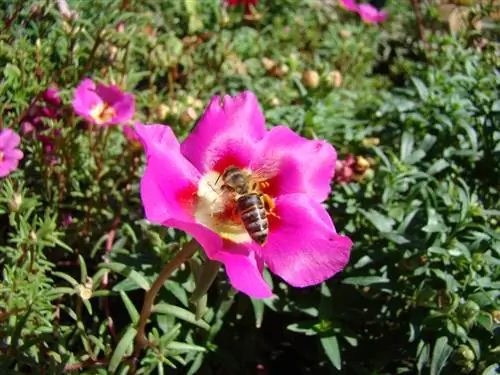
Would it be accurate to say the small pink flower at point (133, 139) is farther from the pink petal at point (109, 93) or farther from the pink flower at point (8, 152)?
the pink flower at point (8, 152)

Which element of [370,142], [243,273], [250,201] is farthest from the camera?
[370,142]

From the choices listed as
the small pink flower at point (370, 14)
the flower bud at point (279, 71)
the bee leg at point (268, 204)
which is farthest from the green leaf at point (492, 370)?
the small pink flower at point (370, 14)

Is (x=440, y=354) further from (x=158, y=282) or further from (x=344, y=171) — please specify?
(x=158, y=282)

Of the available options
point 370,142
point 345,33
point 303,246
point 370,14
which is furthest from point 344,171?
point 370,14

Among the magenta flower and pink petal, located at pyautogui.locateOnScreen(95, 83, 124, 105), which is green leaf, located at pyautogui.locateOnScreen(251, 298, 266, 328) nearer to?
the magenta flower

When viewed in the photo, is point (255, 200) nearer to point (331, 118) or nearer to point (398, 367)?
point (398, 367)

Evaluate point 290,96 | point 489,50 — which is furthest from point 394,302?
point 489,50

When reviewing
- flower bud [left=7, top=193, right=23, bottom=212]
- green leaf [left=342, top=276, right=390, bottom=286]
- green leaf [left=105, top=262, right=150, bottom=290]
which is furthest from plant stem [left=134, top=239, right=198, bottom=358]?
green leaf [left=342, top=276, right=390, bottom=286]
